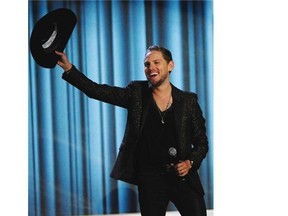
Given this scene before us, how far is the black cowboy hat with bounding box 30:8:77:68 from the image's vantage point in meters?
2.98

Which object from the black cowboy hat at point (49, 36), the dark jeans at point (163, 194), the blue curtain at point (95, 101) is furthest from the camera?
the blue curtain at point (95, 101)

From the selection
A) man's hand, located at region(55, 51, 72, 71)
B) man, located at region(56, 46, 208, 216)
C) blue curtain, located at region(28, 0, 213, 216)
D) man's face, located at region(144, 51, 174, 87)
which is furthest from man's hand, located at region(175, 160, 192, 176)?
blue curtain, located at region(28, 0, 213, 216)

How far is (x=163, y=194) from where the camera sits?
10.3 ft

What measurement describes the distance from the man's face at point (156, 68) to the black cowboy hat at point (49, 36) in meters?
Answer: 0.51

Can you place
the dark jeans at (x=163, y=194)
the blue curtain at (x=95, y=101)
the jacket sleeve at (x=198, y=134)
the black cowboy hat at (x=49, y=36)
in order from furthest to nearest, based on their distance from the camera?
the blue curtain at (x=95, y=101), the jacket sleeve at (x=198, y=134), the dark jeans at (x=163, y=194), the black cowboy hat at (x=49, y=36)

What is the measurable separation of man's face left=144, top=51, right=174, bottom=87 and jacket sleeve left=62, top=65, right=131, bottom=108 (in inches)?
6.8

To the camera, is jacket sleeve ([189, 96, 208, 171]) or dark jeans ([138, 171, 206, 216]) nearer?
dark jeans ([138, 171, 206, 216])

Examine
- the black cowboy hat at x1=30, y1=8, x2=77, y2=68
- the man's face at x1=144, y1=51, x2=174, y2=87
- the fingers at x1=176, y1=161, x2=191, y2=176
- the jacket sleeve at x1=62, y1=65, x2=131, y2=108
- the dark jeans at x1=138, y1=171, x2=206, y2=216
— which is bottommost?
the dark jeans at x1=138, y1=171, x2=206, y2=216

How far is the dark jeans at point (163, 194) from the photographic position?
122 inches

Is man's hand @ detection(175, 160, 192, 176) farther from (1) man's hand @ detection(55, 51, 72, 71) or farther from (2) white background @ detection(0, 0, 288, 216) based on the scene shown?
(2) white background @ detection(0, 0, 288, 216)
